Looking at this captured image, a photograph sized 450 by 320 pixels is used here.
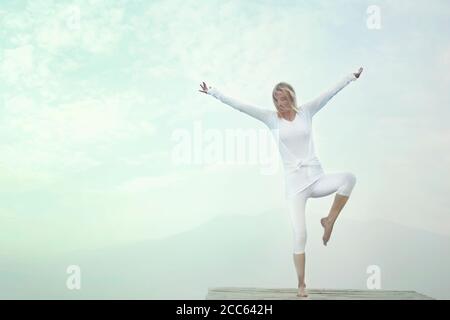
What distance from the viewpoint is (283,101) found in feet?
14.3

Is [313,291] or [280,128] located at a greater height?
[280,128]

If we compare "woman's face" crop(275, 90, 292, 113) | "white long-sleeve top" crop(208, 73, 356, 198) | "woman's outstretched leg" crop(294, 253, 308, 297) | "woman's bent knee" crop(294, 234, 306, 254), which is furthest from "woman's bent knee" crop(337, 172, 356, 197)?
"woman's face" crop(275, 90, 292, 113)

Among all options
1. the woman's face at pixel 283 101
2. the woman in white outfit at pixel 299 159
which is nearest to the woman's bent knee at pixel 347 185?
the woman in white outfit at pixel 299 159

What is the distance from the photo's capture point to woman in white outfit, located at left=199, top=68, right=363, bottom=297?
423 cm

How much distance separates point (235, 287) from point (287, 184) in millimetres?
1110

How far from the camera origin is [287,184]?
4.32m

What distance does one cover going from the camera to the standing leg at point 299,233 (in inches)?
163

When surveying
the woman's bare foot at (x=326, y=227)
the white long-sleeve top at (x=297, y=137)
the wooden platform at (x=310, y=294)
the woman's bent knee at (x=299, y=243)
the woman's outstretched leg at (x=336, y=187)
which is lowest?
the wooden platform at (x=310, y=294)

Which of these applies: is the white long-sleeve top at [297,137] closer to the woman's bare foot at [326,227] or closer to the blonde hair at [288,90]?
the blonde hair at [288,90]

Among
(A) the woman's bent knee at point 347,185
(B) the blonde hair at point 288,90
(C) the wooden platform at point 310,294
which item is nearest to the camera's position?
(C) the wooden platform at point 310,294

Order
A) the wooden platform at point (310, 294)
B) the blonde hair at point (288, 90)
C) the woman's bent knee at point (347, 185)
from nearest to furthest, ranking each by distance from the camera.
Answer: the wooden platform at point (310, 294), the woman's bent knee at point (347, 185), the blonde hair at point (288, 90)

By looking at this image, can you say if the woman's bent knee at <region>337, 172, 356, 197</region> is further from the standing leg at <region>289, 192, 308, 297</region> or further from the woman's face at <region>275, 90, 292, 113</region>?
the woman's face at <region>275, 90, 292, 113</region>
